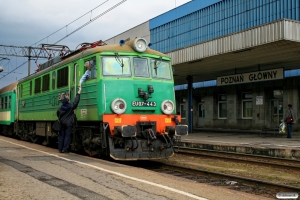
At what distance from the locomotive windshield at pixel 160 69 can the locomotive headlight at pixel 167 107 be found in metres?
0.83

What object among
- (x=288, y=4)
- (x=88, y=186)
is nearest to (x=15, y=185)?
(x=88, y=186)

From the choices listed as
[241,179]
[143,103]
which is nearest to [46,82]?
[143,103]

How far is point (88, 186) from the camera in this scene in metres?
6.62

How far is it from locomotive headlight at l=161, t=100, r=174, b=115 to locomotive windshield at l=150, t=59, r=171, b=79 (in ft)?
2.71

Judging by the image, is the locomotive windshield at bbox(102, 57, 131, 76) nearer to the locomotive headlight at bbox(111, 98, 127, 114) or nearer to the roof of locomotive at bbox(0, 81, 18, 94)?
the locomotive headlight at bbox(111, 98, 127, 114)

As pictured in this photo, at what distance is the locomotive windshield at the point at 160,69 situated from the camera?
36.0 feet

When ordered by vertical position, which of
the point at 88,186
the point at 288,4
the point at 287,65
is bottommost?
the point at 88,186

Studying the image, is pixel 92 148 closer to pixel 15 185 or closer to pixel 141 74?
pixel 141 74

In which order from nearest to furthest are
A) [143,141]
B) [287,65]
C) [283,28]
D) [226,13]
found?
[143,141]
[283,28]
[287,65]
[226,13]

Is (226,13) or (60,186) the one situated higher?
(226,13)

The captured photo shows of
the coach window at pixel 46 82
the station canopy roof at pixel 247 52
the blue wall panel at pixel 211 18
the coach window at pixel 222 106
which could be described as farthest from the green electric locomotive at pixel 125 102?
the coach window at pixel 222 106

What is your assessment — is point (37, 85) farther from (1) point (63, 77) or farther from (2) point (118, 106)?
(2) point (118, 106)

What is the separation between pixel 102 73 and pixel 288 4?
65.3 ft

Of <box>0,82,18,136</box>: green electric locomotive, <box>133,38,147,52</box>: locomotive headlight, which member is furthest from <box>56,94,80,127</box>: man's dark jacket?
<box>0,82,18,136</box>: green electric locomotive
